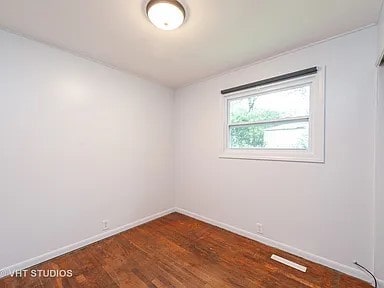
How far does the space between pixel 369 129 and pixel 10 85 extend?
3.47 metres

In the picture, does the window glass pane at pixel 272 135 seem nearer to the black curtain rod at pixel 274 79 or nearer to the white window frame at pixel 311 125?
the white window frame at pixel 311 125

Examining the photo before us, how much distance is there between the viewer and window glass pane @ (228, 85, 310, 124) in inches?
87.6

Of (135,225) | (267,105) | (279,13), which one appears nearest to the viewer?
(279,13)

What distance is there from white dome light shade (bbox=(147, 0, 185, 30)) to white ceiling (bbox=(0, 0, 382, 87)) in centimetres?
7

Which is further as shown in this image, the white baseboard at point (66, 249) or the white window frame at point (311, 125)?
the white window frame at point (311, 125)

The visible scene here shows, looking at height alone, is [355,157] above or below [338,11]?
below

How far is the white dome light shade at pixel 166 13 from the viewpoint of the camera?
148cm

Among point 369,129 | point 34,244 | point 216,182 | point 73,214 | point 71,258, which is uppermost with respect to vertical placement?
point 369,129

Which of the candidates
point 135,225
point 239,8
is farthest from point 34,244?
point 239,8

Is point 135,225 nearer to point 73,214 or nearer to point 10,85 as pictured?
point 73,214

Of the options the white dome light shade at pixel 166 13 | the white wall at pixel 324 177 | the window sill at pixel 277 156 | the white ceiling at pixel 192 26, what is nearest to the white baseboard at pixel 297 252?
the white wall at pixel 324 177

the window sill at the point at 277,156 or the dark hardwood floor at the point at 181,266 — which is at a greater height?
the window sill at the point at 277,156

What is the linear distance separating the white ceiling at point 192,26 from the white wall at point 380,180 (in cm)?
66

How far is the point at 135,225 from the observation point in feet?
9.68
